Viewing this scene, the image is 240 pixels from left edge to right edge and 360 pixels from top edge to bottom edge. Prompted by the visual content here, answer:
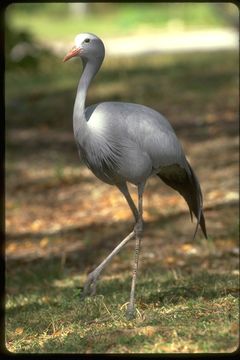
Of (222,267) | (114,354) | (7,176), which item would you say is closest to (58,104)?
(7,176)

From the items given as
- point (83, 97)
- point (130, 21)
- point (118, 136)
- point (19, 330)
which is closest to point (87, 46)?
point (83, 97)

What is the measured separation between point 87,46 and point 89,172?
230 inches

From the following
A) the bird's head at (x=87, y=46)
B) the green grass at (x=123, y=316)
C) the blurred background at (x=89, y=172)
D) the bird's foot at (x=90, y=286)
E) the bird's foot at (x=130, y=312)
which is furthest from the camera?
the blurred background at (x=89, y=172)

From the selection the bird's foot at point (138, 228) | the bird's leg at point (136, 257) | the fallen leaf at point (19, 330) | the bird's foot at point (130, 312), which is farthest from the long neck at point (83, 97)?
the fallen leaf at point (19, 330)

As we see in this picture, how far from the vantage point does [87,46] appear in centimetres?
604

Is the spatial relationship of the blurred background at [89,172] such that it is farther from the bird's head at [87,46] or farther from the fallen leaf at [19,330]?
the bird's head at [87,46]

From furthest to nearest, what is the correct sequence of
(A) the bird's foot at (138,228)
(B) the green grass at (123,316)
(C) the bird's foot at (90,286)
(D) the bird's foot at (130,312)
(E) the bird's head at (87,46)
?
(C) the bird's foot at (90,286) < (A) the bird's foot at (138,228) < (E) the bird's head at (87,46) < (D) the bird's foot at (130,312) < (B) the green grass at (123,316)

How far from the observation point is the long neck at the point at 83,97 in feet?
19.1

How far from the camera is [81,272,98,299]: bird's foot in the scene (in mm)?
6527

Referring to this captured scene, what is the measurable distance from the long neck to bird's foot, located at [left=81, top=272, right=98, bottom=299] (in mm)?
1186

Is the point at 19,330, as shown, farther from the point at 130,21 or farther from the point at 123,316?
the point at 130,21

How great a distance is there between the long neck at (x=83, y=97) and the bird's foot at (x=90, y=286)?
3.89 ft

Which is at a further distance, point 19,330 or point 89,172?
point 89,172

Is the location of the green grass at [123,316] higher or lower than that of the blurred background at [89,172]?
higher
